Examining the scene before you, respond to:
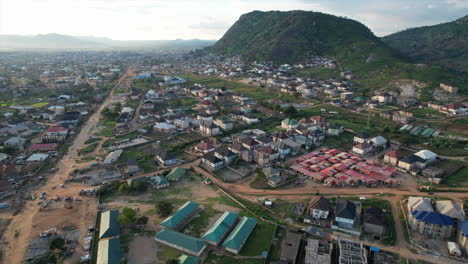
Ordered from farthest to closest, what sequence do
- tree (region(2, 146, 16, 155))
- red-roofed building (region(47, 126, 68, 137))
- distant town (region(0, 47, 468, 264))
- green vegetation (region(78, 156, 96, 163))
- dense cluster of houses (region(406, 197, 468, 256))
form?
red-roofed building (region(47, 126, 68, 137))
tree (region(2, 146, 16, 155))
green vegetation (region(78, 156, 96, 163))
distant town (region(0, 47, 468, 264))
dense cluster of houses (region(406, 197, 468, 256))

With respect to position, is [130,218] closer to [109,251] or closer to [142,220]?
[142,220]

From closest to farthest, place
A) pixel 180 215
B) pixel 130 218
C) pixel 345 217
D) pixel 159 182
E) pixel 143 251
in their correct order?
1. pixel 143 251
2. pixel 130 218
3. pixel 345 217
4. pixel 180 215
5. pixel 159 182

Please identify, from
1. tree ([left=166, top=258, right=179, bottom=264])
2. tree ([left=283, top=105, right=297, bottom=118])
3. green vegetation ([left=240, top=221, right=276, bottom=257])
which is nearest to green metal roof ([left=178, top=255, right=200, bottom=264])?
tree ([left=166, top=258, right=179, bottom=264])

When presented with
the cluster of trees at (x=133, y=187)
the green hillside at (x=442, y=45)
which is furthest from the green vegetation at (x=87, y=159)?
the green hillside at (x=442, y=45)

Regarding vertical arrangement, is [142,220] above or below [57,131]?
below

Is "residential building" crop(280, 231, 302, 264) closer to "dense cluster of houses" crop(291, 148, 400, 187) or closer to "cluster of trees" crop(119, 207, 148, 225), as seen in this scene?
"dense cluster of houses" crop(291, 148, 400, 187)

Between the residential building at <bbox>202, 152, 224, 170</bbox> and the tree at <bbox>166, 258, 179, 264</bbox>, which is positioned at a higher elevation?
the residential building at <bbox>202, 152, 224, 170</bbox>

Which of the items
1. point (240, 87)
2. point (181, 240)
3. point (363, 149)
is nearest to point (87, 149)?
point (181, 240)

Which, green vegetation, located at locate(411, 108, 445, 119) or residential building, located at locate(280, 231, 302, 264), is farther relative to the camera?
green vegetation, located at locate(411, 108, 445, 119)
